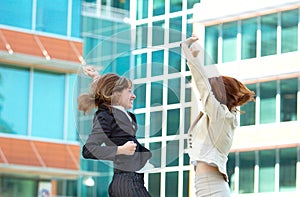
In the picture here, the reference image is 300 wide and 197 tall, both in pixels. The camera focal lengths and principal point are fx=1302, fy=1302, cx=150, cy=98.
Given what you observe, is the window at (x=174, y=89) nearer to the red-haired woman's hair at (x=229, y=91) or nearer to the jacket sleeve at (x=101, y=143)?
the red-haired woman's hair at (x=229, y=91)

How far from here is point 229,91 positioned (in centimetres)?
415

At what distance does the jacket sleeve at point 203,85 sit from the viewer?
4.03 metres

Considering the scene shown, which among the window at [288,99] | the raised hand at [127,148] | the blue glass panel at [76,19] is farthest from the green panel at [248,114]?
the raised hand at [127,148]

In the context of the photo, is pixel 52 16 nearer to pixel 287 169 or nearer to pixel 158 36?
pixel 287 169

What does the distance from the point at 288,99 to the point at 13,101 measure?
3898mm

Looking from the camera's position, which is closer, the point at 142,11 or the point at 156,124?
the point at 156,124

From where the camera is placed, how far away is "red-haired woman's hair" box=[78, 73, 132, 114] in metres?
4.09

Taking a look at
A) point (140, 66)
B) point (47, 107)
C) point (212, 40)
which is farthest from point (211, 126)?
point (47, 107)

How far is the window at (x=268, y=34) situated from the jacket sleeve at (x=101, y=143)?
1269cm

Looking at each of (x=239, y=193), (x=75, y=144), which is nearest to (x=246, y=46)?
(x=239, y=193)

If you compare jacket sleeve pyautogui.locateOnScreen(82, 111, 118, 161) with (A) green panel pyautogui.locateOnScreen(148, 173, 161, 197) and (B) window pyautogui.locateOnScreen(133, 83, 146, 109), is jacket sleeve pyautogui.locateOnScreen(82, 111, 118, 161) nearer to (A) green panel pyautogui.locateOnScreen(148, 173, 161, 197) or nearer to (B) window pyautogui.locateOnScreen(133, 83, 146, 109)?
(B) window pyautogui.locateOnScreen(133, 83, 146, 109)

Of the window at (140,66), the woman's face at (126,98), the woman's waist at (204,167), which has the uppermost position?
the window at (140,66)

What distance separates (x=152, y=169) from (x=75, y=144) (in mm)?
14335

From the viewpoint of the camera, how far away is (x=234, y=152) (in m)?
17.6
